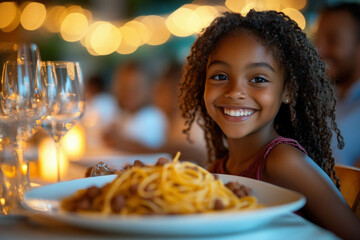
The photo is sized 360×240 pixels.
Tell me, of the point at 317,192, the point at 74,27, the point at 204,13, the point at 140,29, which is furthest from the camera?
the point at 74,27

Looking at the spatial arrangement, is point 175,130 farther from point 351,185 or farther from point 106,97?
point 106,97

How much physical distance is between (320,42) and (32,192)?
3.21 meters

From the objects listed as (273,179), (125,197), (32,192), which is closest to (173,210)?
(125,197)

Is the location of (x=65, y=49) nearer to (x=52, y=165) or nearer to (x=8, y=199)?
(x=52, y=165)

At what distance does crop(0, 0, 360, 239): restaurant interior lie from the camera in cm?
81

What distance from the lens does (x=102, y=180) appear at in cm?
116

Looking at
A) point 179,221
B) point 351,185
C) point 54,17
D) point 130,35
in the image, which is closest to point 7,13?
point 54,17

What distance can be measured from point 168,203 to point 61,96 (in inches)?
33.6

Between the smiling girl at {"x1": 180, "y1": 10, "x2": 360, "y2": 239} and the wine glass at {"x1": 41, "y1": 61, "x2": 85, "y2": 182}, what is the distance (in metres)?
0.49

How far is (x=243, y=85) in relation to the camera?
1.58 metres

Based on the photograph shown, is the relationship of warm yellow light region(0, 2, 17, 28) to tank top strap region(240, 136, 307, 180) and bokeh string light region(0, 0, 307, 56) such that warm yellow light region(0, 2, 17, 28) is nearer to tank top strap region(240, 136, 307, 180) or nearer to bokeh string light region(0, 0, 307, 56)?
bokeh string light region(0, 0, 307, 56)

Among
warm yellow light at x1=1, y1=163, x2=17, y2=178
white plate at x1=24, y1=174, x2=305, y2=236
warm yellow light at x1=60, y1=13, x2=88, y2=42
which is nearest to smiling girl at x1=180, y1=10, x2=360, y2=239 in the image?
white plate at x1=24, y1=174, x2=305, y2=236

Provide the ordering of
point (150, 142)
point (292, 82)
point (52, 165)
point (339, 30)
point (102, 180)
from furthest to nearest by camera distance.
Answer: point (150, 142)
point (339, 30)
point (52, 165)
point (292, 82)
point (102, 180)

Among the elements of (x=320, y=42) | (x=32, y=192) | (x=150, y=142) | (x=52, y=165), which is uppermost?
(x=320, y=42)
